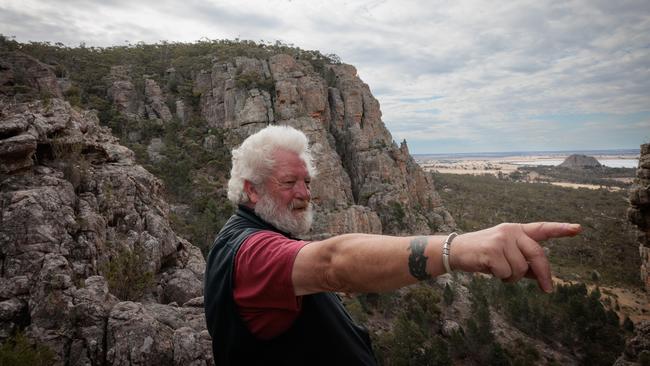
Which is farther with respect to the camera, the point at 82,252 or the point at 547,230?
the point at 82,252

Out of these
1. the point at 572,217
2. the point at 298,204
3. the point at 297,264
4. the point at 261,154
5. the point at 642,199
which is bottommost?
the point at 572,217

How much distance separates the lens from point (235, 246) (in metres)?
Answer: 1.73

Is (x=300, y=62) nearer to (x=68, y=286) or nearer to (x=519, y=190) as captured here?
(x=68, y=286)

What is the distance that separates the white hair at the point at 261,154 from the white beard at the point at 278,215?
139 mm

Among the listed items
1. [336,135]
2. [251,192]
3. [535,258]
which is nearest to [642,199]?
[535,258]

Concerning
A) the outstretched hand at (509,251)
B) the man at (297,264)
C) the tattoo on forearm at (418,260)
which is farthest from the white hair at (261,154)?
the outstretched hand at (509,251)

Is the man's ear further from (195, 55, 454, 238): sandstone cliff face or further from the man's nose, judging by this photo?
(195, 55, 454, 238): sandstone cliff face

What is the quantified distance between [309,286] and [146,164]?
108 ft

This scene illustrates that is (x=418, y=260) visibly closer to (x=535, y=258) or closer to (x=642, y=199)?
(x=535, y=258)

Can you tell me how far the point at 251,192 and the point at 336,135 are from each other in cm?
3961

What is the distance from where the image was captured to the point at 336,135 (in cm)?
4141

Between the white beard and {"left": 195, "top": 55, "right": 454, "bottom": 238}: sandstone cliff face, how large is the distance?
28.4m

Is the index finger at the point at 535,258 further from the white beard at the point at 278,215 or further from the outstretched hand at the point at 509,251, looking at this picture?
the white beard at the point at 278,215

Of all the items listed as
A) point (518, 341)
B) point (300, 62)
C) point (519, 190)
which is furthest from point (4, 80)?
point (519, 190)
